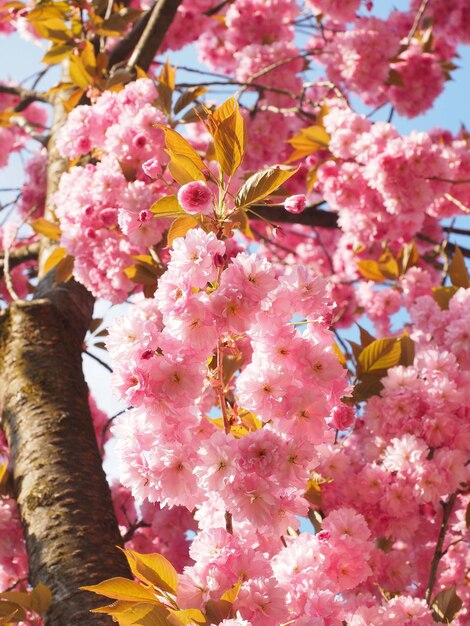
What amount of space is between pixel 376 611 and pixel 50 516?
0.72 metres

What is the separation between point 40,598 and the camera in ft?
4.52

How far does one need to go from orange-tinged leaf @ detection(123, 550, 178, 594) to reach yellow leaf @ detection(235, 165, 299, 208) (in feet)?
1.96

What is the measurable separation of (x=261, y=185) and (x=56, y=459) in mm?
864

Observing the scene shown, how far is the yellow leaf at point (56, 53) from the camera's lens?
2760 mm

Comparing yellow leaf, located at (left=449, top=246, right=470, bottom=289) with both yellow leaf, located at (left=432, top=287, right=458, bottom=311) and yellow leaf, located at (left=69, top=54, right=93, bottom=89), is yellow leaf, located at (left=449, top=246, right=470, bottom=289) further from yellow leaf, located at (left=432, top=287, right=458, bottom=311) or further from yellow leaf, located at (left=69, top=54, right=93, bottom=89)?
yellow leaf, located at (left=69, top=54, right=93, bottom=89)

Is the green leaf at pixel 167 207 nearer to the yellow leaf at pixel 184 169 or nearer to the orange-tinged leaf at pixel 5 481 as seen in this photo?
the yellow leaf at pixel 184 169

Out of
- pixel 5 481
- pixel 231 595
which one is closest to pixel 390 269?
pixel 5 481

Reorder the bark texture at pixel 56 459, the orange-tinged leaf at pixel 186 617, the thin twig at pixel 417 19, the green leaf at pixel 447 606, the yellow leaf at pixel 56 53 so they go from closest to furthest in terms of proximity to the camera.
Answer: the orange-tinged leaf at pixel 186 617 < the bark texture at pixel 56 459 < the green leaf at pixel 447 606 < the yellow leaf at pixel 56 53 < the thin twig at pixel 417 19

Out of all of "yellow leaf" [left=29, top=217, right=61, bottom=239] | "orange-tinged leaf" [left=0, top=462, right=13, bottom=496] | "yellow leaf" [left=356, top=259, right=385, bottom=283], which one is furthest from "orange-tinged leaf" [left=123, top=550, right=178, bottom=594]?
"yellow leaf" [left=356, top=259, right=385, bottom=283]

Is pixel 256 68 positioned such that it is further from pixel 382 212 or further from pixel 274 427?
pixel 274 427

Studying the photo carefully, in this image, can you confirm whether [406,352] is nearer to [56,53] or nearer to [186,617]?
[186,617]

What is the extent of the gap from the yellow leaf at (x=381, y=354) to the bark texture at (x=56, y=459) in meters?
0.77

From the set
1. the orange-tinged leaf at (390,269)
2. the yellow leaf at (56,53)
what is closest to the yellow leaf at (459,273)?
the orange-tinged leaf at (390,269)

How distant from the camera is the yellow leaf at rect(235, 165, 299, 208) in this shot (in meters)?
1.24
